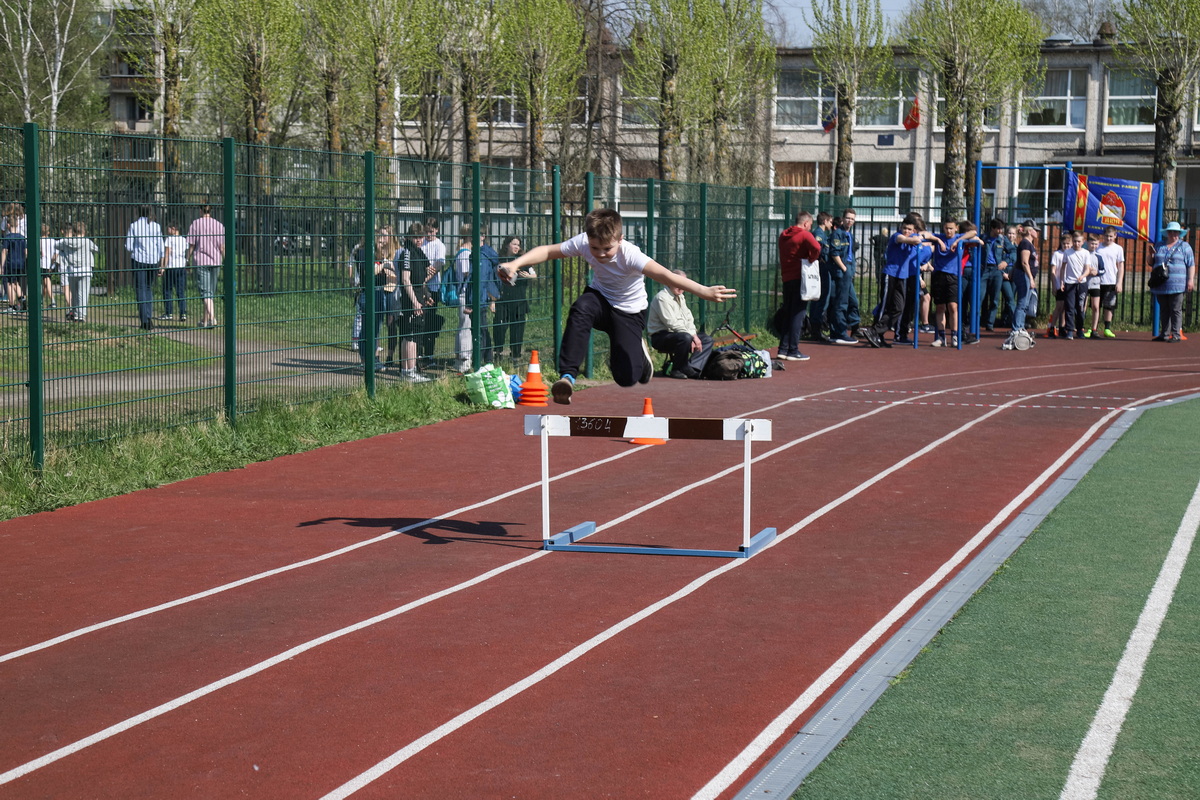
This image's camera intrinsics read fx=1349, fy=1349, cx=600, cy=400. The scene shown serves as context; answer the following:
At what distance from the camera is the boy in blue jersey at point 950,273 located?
874 inches

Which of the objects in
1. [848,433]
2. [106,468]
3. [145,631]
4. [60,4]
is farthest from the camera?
[60,4]

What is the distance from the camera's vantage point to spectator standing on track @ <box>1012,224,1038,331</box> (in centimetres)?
2423

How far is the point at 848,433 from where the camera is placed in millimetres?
13633

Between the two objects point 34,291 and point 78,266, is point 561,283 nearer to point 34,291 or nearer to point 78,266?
point 78,266

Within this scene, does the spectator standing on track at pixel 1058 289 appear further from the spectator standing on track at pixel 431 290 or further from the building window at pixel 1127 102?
the building window at pixel 1127 102

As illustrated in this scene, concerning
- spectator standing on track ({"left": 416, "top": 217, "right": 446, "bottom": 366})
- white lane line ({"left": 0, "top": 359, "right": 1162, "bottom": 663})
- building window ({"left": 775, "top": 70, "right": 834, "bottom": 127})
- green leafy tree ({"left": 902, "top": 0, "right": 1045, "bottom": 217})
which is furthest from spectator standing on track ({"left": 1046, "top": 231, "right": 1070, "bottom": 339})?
building window ({"left": 775, "top": 70, "right": 834, "bottom": 127})

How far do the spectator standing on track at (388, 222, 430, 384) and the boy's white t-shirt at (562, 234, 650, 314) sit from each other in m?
6.17

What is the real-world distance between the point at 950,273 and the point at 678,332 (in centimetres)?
682

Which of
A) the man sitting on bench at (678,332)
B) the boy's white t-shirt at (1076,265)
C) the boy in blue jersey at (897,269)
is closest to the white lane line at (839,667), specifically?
the man sitting on bench at (678,332)

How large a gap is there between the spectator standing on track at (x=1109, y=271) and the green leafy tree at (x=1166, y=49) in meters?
6.44

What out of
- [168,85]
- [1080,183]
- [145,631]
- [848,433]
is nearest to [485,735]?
[145,631]

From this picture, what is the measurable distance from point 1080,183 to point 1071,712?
20772mm

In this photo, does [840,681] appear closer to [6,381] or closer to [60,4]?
[6,381]

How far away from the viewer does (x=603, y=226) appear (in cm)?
882
